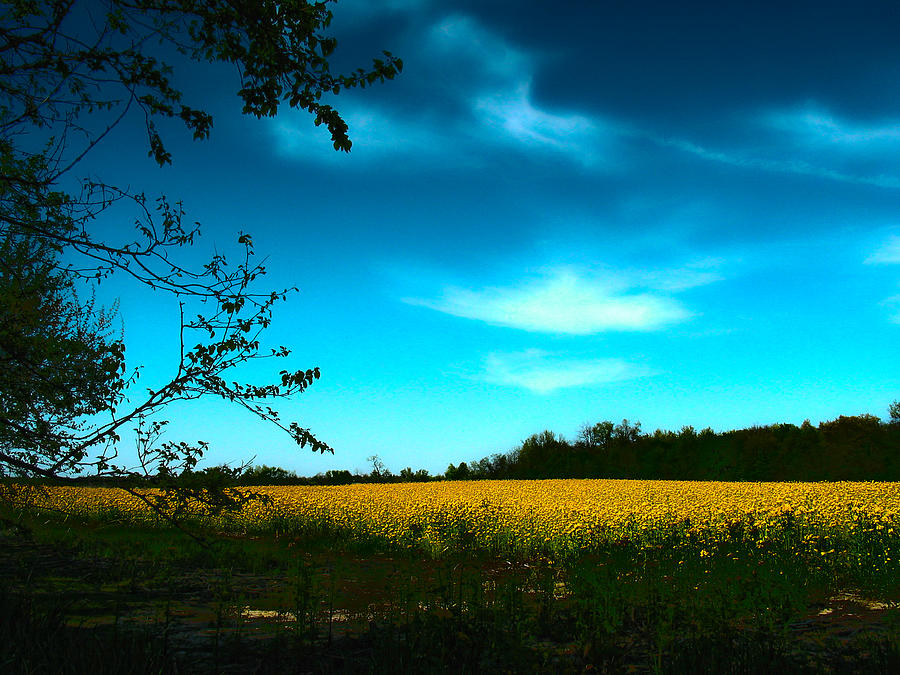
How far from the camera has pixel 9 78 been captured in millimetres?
5840

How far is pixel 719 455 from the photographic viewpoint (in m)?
33.9

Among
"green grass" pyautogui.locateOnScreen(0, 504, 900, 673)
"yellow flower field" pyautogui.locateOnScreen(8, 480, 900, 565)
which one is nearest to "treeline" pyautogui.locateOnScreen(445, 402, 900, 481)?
"yellow flower field" pyautogui.locateOnScreen(8, 480, 900, 565)

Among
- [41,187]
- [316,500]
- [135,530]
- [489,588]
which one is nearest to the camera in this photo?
[41,187]

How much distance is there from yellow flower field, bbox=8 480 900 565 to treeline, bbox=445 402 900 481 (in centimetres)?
1118

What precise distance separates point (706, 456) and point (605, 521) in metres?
22.9

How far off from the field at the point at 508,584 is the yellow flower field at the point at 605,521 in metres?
0.07

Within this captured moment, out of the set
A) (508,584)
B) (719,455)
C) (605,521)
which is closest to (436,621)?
(508,584)

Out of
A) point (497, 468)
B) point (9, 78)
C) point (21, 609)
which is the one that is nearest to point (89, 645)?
point (21, 609)

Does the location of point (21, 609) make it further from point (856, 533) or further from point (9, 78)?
point (856, 533)

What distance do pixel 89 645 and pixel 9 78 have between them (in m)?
5.34

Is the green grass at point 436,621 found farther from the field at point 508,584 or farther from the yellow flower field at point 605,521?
the yellow flower field at point 605,521

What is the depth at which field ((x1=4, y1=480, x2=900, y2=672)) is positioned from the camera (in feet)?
18.0

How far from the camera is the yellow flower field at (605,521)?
12.9m

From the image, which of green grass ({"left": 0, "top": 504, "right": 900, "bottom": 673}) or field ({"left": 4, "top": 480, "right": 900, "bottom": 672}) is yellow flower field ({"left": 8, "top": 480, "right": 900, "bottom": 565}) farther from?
green grass ({"left": 0, "top": 504, "right": 900, "bottom": 673})
